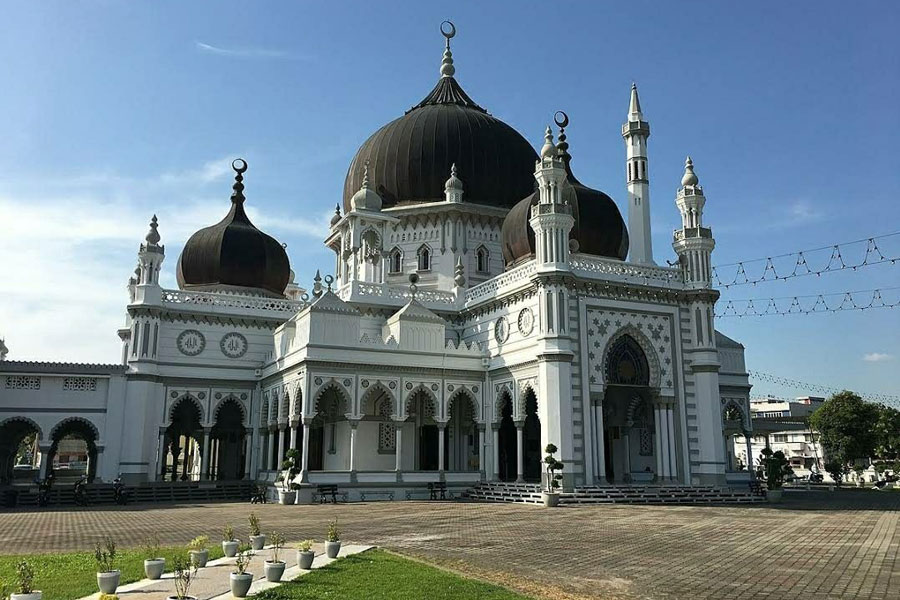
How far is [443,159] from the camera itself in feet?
136

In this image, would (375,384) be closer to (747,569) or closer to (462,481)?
(462,481)

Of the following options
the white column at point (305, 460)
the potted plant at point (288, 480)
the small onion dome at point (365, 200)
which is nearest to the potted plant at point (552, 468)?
the white column at point (305, 460)

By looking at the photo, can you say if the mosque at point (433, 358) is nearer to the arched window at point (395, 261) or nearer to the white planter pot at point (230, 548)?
the arched window at point (395, 261)

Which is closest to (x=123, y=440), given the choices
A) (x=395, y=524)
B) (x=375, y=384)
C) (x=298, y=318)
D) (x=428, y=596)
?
(x=298, y=318)

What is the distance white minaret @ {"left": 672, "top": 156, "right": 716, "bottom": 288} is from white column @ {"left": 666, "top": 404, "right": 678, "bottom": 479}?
18.2 feet

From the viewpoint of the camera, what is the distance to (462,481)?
105ft

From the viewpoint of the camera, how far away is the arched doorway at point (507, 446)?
112 ft

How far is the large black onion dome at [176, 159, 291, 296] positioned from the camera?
39219 millimetres

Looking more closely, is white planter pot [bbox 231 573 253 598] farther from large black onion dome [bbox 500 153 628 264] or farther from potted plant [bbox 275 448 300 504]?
large black onion dome [bbox 500 153 628 264]

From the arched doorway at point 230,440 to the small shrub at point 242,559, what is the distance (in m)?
26.0

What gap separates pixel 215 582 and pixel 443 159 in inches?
1313

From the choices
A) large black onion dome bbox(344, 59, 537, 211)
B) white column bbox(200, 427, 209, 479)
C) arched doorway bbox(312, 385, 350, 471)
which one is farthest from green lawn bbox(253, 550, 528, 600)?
large black onion dome bbox(344, 59, 537, 211)

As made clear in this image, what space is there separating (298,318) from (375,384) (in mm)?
4501

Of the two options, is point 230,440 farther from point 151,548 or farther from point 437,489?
point 151,548
